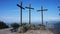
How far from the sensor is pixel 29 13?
38.1 metres

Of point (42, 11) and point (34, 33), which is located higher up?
point (42, 11)

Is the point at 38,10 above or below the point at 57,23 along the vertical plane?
above

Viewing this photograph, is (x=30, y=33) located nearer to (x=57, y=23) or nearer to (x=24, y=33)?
(x=24, y=33)

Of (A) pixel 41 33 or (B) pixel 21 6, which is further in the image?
(B) pixel 21 6

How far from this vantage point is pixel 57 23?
30000 mm

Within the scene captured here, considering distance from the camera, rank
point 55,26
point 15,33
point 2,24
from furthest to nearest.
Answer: point 2,24, point 55,26, point 15,33

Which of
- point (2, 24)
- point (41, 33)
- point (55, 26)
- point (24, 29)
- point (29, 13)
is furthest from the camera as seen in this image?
point (2, 24)

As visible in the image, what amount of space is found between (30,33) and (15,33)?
2314mm

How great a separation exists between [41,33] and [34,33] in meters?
1.02

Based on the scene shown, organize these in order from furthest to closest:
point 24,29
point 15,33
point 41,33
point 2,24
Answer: point 2,24 → point 24,29 → point 15,33 → point 41,33

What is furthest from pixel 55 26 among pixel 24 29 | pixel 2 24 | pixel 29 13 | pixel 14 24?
pixel 2 24

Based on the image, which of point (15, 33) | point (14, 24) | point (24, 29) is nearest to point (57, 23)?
point (24, 29)

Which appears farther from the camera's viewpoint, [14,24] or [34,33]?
[14,24]

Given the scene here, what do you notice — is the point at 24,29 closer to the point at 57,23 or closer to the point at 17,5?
the point at 17,5
